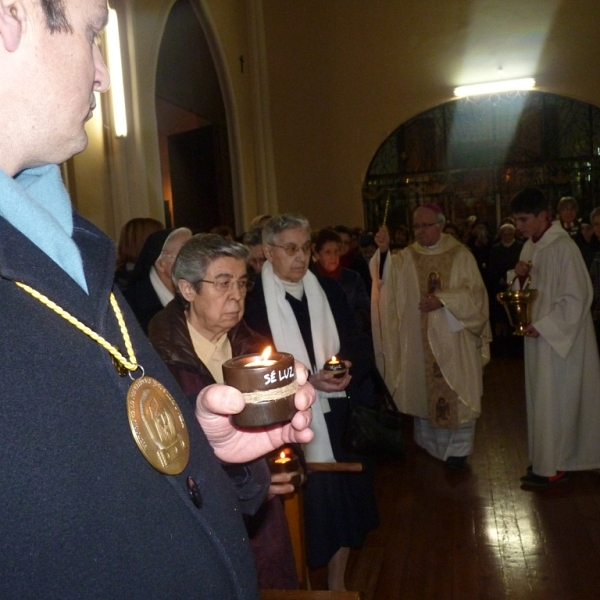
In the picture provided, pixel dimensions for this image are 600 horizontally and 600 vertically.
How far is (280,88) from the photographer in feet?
40.3

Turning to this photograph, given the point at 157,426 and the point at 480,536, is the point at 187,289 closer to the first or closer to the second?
the point at 157,426

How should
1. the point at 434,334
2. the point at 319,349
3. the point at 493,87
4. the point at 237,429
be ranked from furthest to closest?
the point at 493,87 → the point at 434,334 → the point at 319,349 → the point at 237,429

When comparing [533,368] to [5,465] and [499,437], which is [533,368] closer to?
[499,437]

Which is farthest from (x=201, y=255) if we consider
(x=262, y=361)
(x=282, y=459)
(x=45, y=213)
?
(x=45, y=213)

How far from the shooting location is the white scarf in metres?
3.33

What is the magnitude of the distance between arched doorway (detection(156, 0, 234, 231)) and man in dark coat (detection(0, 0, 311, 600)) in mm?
7139

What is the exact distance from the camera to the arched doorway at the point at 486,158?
1216 cm

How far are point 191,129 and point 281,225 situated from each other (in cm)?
679

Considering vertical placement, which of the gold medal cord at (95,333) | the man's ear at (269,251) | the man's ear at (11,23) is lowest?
the man's ear at (269,251)

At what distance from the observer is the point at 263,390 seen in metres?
1.21

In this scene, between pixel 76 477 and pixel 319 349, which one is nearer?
pixel 76 477

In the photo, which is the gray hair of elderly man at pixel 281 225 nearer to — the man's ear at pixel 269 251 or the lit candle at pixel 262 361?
the man's ear at pixel 269 251

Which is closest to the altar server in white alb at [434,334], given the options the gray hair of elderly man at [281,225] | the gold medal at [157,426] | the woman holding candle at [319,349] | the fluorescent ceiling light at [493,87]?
the woman holding candle at [319,349]

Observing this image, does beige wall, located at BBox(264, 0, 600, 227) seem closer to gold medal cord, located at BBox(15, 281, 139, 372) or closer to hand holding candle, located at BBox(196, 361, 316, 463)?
hand holding candle, located at BBox(196, 361, 316, 463)
